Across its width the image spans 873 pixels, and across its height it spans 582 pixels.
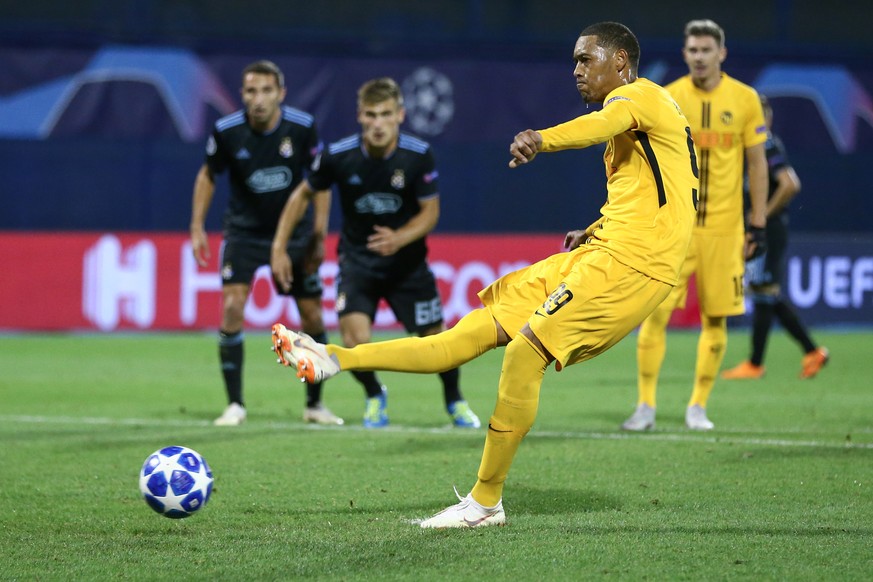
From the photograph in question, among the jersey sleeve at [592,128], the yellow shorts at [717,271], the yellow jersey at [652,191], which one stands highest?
the jersey sleeve at [592,128]

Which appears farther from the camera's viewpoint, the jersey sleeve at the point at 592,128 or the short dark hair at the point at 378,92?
the short dark hair at the point at 378,92

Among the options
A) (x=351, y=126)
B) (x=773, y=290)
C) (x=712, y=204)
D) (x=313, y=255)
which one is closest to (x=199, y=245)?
(x=313, y=255)

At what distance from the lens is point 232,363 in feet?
26.5

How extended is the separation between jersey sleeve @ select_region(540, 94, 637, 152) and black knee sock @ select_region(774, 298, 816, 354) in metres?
6.64

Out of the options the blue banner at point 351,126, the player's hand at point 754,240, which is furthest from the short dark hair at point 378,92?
the blue banner at point 351,126

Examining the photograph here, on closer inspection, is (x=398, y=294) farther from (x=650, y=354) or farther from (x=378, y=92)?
(x=650, y=354)

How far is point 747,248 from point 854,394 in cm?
244

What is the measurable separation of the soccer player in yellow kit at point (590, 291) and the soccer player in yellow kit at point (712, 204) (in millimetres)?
2458

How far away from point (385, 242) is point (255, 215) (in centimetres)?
117

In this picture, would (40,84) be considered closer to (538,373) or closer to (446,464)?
(446,464)

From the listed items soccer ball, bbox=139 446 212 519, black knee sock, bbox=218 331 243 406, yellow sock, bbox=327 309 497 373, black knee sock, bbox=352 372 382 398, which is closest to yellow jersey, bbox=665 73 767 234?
black knee sock, bbox=352 372 382 398

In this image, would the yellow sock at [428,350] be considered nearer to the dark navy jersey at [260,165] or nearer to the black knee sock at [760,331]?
the dark navy jersey at [260,165]

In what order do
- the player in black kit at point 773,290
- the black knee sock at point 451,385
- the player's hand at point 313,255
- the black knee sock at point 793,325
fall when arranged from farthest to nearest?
the black knee sock at point 793,325 < the player in black kit at point 773,290 < the player's hand at point 313,255 < the black knee sock at point 451,385

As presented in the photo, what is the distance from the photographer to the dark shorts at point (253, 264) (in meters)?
8.05
